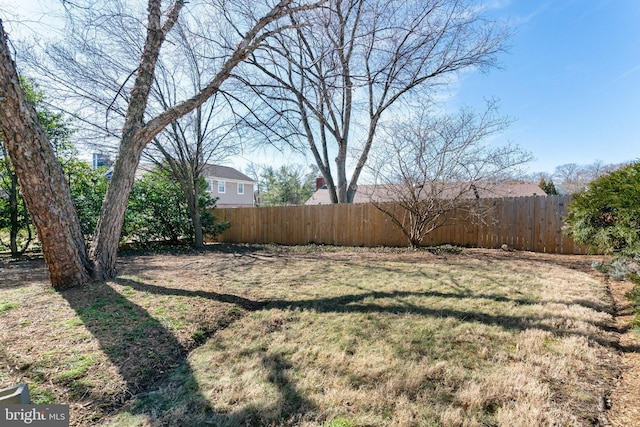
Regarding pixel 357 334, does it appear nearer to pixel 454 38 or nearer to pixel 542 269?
pixel 542 269

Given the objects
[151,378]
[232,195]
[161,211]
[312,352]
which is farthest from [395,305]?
[232,195]

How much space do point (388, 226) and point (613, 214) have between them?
5910 millimetres

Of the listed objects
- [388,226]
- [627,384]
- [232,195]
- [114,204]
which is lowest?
[627,384]

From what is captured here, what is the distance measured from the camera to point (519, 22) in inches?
296

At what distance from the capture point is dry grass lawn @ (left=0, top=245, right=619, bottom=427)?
1.61m

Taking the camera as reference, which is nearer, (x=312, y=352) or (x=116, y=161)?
(x=312, y=352)

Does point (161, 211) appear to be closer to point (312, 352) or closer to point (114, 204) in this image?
point (114, 204)

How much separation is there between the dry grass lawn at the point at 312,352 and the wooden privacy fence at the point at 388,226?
11.8ft

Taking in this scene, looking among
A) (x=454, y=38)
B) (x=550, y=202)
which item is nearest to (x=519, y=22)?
(x=454, y=38)

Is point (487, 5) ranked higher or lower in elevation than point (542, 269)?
higher

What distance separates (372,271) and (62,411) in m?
4.32

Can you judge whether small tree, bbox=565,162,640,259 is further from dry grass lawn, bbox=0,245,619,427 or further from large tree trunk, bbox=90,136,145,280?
large tree trunk, bbox=90,136,145,280

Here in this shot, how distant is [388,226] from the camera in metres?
9.21

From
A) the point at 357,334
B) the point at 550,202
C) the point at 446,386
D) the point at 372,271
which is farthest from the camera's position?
the point at 550,202
